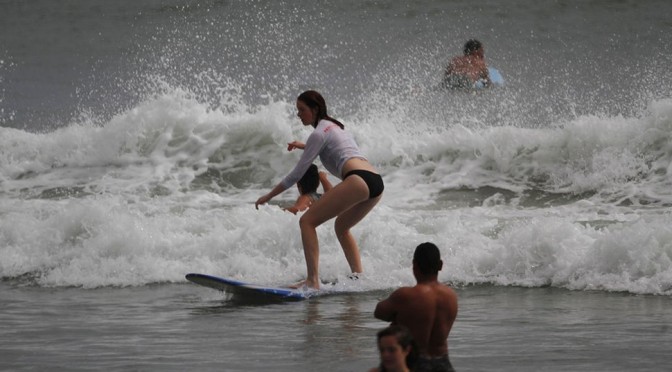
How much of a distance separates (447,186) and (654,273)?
524 cm

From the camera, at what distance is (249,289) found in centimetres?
936

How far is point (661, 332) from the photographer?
7.57m

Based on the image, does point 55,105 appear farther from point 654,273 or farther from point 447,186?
point 654,273

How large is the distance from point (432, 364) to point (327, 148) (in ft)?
13.7

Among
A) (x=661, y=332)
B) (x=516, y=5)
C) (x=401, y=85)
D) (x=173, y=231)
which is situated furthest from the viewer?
(x=516, y=5)

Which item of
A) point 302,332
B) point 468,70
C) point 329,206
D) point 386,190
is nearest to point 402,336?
point 302,332

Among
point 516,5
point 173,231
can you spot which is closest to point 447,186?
point 173,231

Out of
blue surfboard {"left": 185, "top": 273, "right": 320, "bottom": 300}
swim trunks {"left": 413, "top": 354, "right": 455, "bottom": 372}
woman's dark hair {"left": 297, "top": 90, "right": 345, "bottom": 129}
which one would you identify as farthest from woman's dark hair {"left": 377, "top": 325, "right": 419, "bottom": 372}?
blue surfboard {"left": 185, "top": 273, "right": 320, "bottom": 300}

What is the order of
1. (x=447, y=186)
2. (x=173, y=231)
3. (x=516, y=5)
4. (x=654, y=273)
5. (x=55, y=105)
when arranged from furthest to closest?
1. (x=516, y=5)
2. (x=55, y=105)
3. (x=447, y=186)
4. (x=173, y=231)
5. (x=654, y=273)

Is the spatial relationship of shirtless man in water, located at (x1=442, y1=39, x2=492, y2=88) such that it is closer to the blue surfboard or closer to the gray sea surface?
the gray sea surface

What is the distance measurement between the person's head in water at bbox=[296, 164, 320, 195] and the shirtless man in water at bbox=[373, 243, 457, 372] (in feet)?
15.5

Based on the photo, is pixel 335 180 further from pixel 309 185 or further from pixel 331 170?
pixel 331 170

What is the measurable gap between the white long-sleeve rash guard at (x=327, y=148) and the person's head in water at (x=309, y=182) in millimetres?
764

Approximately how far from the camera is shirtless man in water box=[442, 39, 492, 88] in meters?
19.9
